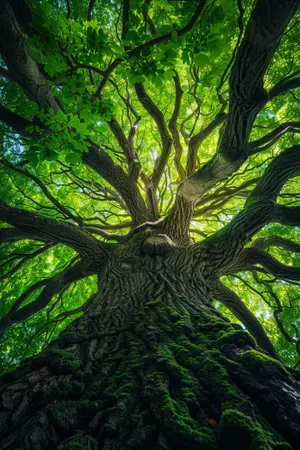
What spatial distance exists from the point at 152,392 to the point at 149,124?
6.67m

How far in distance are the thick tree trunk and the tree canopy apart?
74.0 inches

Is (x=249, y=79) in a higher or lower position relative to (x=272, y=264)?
higher

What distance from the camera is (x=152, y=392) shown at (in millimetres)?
1147

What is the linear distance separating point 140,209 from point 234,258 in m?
2.21

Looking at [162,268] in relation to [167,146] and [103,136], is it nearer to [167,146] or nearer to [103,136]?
[167,146]

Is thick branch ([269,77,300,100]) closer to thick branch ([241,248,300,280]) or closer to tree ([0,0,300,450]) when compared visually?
tree ([0,0,300,450])

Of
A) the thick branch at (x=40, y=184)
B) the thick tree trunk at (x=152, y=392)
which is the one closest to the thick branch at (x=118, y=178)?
the thick branch at (x=40, y=184)

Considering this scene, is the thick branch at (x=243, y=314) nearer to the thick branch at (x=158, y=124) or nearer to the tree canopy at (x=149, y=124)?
the tree canopy at (x=149, y=124)

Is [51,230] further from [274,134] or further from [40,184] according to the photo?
[274,134]

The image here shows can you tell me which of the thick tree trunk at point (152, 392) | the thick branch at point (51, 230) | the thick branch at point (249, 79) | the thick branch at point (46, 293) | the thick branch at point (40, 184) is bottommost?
the thick tree trunk at point (152, 392)

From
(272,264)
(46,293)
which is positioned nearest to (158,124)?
(272,264)

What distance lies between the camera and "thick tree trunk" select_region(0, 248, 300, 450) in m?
0.93

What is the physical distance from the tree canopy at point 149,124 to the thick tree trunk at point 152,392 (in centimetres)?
188

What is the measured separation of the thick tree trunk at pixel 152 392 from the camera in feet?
3.04
